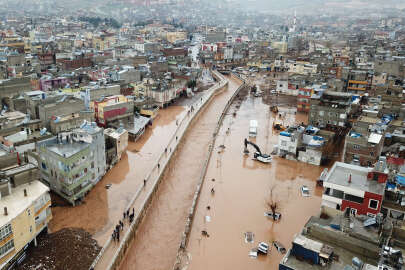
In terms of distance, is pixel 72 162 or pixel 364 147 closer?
pixel 72 162

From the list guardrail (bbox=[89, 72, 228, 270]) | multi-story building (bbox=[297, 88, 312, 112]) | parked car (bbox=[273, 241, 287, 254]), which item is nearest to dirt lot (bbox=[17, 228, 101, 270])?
guardrail (bbox=[89, 72, 228, 270])

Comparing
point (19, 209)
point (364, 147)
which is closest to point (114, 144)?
point (19, 209)

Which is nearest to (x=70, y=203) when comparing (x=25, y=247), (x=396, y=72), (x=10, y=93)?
(x=25, y=247)

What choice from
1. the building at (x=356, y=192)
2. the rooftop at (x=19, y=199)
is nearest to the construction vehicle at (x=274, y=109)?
the building at (x=356, y=192)

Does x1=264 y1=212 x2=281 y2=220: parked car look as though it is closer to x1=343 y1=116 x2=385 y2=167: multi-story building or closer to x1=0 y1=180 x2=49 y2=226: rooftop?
x1=343 y1=116 x2=385 y2=167: multi-story building

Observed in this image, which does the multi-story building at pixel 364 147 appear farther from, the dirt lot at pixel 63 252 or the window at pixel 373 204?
the dirt lot at pixel 63 252

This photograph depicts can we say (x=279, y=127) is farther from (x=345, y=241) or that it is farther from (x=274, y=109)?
(x=345, y=241)

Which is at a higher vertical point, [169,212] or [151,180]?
[151,180]
